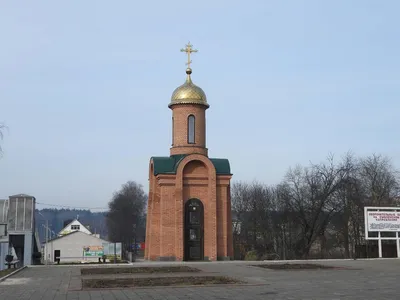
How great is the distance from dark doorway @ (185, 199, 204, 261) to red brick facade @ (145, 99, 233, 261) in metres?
0.25

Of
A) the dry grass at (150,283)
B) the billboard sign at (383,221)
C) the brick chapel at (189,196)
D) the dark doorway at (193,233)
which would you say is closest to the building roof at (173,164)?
the brick chapel at (189,196)

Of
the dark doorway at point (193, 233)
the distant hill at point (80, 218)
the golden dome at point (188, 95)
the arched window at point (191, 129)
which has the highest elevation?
the golden dome at point (188, 95)

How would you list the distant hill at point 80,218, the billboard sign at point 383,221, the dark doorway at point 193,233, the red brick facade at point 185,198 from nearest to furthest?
the red brick facade at point 185,198
the dark doorway at point 193,233
the billboard sign at point 383,221
the distant hill at point 80,218

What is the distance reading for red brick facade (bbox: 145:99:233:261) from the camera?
31.8 meters

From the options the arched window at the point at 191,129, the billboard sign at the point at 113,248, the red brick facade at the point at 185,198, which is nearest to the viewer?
the red brick facade at the point at 185,198

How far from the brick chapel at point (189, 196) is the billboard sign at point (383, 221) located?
870 centimetres

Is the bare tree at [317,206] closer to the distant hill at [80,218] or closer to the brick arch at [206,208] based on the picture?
the brick arch at [206,208]

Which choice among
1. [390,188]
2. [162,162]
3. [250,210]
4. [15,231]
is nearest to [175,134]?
[162,162]

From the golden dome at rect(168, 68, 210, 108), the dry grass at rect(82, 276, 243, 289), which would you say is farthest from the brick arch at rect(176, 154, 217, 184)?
the dry grass at rect(82, 276, 243, 289)

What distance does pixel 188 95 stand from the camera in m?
34.1

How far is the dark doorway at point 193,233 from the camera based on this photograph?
32.2 m

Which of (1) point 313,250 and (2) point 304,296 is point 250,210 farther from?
(2) point 304,296

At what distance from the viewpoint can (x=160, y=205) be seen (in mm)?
32531

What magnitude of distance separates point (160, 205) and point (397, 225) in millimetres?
14677
